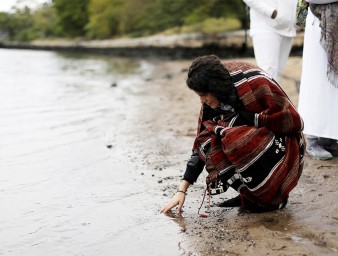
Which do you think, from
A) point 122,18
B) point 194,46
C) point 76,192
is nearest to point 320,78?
point 76,192

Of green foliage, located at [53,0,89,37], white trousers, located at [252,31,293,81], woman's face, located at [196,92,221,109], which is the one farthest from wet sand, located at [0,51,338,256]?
green foliage, located at [53,0,89,37]

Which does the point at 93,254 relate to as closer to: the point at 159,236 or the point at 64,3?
the point at 159,236

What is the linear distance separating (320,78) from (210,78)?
1.61 metres

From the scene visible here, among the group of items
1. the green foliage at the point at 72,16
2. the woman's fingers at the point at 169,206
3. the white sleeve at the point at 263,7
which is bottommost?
the green foliage at the point at 72,16

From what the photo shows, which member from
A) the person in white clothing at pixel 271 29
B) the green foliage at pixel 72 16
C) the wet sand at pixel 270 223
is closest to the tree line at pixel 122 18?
the green foliage at pixel 72 16

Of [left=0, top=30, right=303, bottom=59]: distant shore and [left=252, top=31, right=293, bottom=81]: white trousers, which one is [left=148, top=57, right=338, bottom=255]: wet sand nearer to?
[left=252, top=31, right=293, bottom=81]: white trousers

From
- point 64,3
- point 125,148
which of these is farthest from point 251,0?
point 64,3

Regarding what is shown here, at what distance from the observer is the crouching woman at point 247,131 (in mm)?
2336

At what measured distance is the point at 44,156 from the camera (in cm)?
424

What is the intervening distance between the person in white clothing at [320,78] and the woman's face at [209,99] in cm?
140

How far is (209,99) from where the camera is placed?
240 centimetres

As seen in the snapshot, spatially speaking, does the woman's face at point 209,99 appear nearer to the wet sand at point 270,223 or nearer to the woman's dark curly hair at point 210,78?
the woman's dark curly hair at point 210,78

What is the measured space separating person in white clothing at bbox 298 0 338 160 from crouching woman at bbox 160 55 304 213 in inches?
44.9

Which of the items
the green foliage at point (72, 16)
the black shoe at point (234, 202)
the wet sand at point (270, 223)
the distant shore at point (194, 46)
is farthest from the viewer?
the green foliage at point (72, 16)
